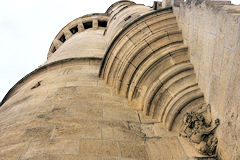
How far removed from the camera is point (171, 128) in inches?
173

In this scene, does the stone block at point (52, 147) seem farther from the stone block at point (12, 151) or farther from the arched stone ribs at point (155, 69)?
the arched stone ribs at point (155, 69)

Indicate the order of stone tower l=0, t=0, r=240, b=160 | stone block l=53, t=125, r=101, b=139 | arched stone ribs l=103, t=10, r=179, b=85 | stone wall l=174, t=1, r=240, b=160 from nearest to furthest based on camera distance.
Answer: stone wall l=174, t=1, r=240, b=160
stone tower l=0, t=0, r=240, b=160
stone block l=53, t=125, r=101, b=139
arched stone ribs l=103, t=10, r=179, b=85

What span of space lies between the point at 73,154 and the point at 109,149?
0.48 meters

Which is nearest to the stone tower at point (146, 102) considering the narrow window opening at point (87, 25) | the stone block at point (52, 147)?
→ the stone block at point (52, 147)

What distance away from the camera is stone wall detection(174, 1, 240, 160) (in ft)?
10.4

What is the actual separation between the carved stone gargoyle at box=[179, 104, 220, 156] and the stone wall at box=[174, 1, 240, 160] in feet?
0.39

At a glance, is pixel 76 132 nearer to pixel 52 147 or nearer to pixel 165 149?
pixel 52 147

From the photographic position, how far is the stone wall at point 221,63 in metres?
3.17

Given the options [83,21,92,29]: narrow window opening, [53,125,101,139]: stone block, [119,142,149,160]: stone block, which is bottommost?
[119,142,149,160]: stone block

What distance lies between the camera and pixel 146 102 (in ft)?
16.1

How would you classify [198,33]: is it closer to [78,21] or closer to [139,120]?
[139,120]

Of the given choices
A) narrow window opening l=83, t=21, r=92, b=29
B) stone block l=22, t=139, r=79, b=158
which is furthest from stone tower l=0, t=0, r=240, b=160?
narrow window opening l=83, t=21, r=92, b=29

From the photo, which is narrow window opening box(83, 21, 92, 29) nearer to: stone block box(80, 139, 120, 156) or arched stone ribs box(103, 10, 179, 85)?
arched stone ribs box(103, 10, 179, 85)

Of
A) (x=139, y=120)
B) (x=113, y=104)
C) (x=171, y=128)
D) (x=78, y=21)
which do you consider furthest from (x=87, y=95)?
(x=78, y=21)
